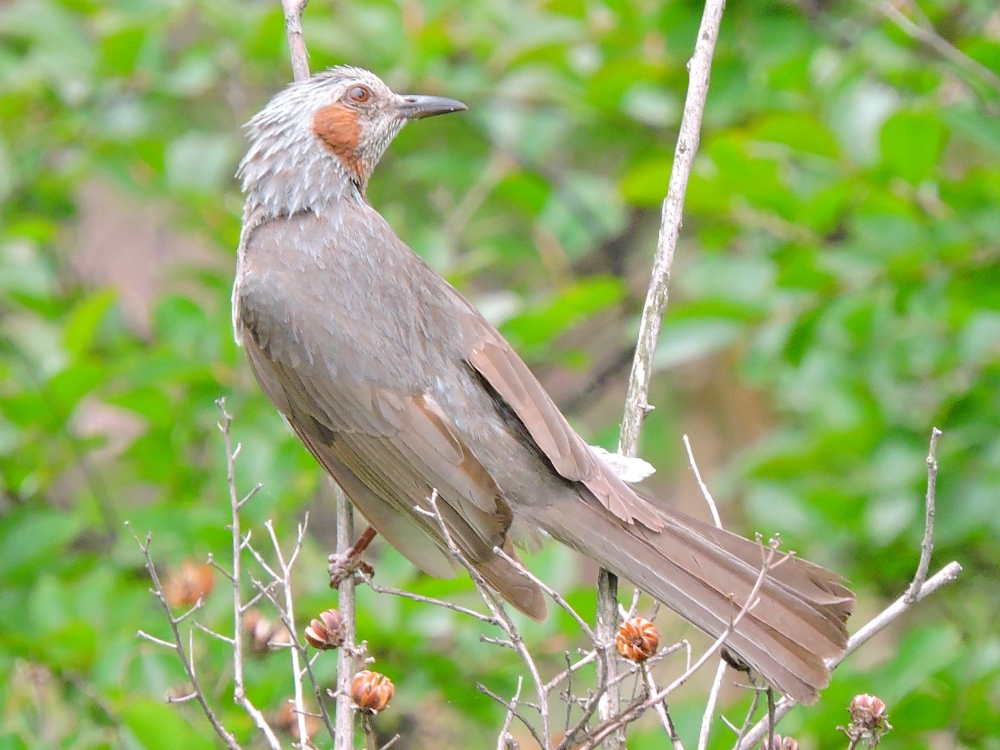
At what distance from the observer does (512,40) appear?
18.4 ft

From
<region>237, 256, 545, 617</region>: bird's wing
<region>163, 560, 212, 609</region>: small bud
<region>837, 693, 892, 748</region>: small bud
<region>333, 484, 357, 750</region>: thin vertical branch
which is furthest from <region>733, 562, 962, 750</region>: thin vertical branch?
<region>163, 560, 212, 609</region>: small bud

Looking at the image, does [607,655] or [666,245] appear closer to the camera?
[607,655]

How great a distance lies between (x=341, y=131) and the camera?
190 inches

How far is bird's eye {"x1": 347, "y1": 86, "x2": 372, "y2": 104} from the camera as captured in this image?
488 cm

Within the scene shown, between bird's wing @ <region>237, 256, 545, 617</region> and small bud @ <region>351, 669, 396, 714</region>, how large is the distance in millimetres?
953

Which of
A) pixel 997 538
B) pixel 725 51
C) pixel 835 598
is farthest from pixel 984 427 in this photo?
pixel 725 51

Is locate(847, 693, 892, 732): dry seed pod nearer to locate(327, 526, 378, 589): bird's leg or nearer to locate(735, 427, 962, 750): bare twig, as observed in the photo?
locate(735, 427, 962, 750): bare twig

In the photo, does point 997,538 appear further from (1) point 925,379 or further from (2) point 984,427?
(1) point 925,379

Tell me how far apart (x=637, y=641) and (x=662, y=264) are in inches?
46.3

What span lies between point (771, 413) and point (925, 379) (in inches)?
118

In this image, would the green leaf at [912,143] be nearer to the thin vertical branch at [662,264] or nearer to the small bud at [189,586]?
the thin vertical branch at [662,264]

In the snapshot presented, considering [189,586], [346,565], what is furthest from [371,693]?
[189,586]

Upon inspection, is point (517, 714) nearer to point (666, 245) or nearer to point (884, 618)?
point (884, 618)

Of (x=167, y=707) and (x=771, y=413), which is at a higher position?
(x=771, y=413)
